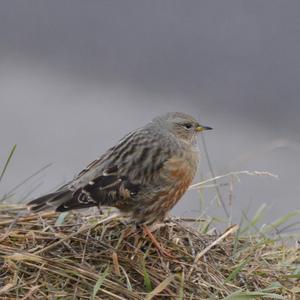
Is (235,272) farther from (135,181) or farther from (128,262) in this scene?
(135,181)

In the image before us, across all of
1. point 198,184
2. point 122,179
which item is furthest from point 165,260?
point 198,184

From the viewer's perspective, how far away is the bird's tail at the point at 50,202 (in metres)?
6.01

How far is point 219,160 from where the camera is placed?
31.3 feet

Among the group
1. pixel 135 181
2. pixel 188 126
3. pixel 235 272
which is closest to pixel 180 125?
pixel 188 126

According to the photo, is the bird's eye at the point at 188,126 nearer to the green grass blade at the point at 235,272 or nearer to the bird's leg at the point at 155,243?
the bird's leg at the point at 155,243

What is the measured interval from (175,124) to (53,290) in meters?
1.69

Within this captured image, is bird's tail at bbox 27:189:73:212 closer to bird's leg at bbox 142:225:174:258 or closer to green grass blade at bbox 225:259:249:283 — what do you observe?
bird's leg at bbox 142:225:174:258

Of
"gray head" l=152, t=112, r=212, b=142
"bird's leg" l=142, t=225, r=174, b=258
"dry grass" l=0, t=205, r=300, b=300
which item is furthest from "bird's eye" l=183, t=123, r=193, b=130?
"bird's leg" l=142, t=225, r=174, b=258

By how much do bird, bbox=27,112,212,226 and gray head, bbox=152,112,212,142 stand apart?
0.52ft

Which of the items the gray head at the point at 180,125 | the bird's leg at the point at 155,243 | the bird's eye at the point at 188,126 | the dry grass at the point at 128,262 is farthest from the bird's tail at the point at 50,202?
the bird's eye at the point at 188,126

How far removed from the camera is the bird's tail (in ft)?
19.7

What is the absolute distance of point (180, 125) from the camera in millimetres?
6867

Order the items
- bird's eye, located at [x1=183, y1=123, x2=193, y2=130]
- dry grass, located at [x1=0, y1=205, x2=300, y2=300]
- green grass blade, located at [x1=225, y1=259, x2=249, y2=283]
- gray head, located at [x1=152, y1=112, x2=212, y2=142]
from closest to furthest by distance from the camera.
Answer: dry grass, located at [x1=0, y1=205, x2=300, y2=300] < green grass blade, located at [x1=225, y1=259, x2=249, y2=283] < gray head, located at [x1=152, y1=112, x2=212, y2=142] < bird's eye, located at [x1=183, y1=123, x2=193, y2=130]

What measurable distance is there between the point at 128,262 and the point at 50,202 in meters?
0.55
